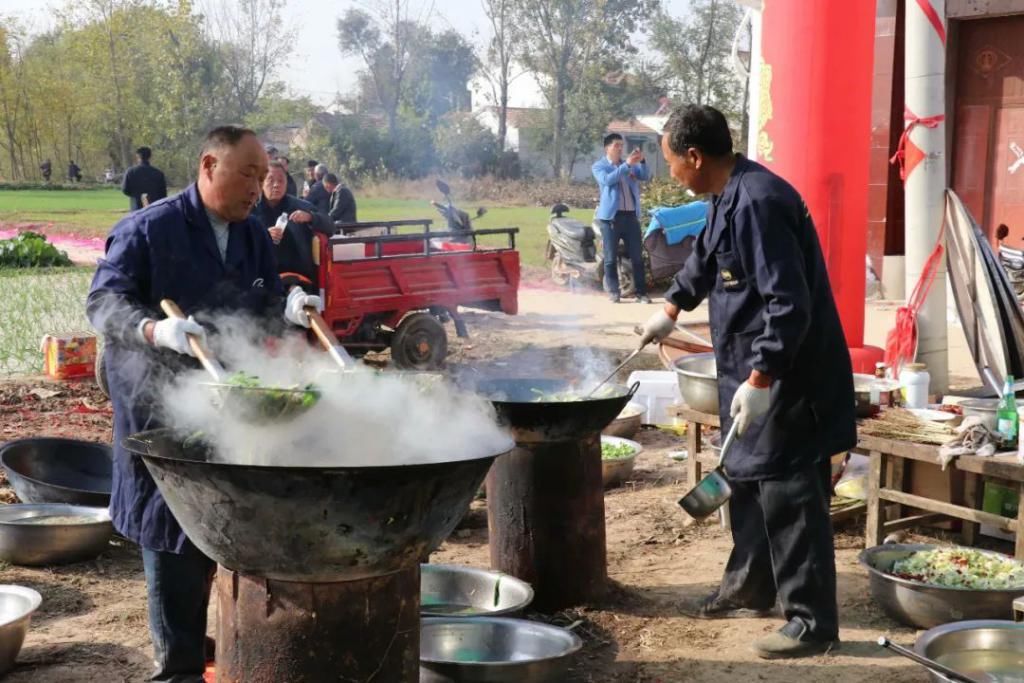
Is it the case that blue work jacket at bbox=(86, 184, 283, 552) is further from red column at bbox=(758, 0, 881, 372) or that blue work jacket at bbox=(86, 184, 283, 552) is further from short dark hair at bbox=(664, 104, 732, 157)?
red column at bbox=(758, 0, 881, 372)

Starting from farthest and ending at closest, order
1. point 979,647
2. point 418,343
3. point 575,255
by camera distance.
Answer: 1. point 575,255
2. point 418,343
3. point 979,647

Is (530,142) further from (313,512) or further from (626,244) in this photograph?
(313,512)

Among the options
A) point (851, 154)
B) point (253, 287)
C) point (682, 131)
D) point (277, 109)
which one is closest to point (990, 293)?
point (851, 154)

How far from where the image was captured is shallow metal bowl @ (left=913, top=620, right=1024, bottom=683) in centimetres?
382

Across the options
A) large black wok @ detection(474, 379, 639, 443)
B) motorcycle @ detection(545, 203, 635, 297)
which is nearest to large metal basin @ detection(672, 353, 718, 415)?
large black wok @ detection(474, 379, 639, 443)

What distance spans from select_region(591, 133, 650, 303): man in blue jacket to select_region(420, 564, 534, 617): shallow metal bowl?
10099 millimetres

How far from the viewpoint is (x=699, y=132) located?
429cm

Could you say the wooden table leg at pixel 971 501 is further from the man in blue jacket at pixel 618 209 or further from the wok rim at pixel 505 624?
the man in blue jacket at pixel 618 209

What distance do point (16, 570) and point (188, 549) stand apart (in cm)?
232

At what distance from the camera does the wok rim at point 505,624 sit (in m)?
3.74

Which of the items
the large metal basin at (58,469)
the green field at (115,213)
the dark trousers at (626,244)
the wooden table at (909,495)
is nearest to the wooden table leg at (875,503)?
the wooden table at (909,495)

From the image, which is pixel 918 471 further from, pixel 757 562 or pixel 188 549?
pixel 188 549

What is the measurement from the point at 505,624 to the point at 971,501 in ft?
8.65

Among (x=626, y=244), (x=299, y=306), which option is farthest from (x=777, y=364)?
(x=626, y=244)
